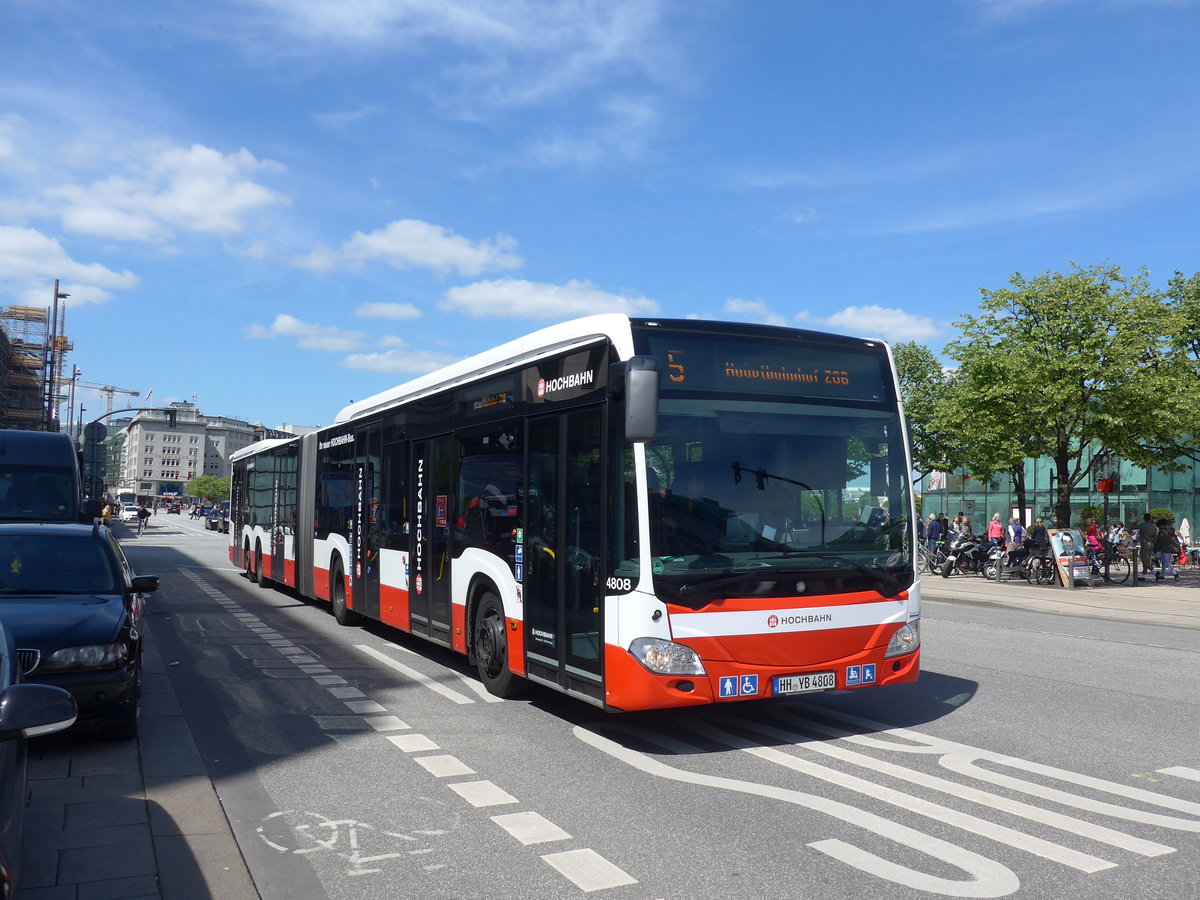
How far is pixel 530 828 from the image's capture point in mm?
5328

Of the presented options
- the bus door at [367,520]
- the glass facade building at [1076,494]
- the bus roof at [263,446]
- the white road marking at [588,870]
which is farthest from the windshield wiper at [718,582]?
the glass facade building at [1076,494]

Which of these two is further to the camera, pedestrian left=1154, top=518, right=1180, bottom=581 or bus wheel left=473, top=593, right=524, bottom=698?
pedestrian left=1154, top=518, right=1180, bottom=581

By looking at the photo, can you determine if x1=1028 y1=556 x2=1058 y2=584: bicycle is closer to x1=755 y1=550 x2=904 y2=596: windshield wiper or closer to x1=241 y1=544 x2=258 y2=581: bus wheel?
x1=241 y1=544 x2=258 y2=581: bus wheel

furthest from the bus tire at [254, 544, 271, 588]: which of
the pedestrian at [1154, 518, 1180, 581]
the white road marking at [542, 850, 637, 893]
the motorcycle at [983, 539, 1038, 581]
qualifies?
the pedestrian at [1154, 518, 1180, 581]

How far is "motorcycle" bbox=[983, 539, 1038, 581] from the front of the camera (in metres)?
26.0

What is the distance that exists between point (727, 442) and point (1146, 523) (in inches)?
936

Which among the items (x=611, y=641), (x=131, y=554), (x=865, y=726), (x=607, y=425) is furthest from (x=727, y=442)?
(x=131, y=554)

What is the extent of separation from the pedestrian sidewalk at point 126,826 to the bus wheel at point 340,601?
6871 mm

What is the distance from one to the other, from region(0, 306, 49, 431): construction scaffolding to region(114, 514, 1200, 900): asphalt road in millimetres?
88840

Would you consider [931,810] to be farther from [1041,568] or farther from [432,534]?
A: [1041,568]

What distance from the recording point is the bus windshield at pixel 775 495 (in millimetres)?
6820

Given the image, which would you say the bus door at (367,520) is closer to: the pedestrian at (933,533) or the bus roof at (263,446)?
the bus roof at (263,446)

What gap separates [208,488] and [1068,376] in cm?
17189

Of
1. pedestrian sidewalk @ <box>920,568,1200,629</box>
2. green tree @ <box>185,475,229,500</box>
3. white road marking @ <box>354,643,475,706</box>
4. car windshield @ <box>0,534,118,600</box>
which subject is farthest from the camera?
green tree @ <box>185,475,229,500</box>
